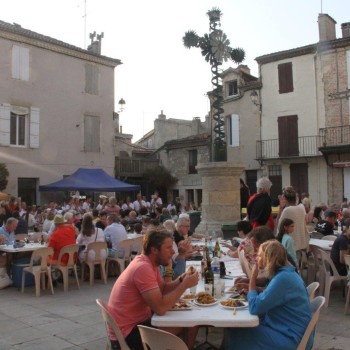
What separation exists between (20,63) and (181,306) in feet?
61.0

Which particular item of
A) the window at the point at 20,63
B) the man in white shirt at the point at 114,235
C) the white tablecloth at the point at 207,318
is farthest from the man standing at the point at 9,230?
the window at the point at 20,63

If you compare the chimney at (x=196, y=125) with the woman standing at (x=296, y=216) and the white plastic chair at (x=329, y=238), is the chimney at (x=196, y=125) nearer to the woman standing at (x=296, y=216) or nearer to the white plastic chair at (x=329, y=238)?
the white plastic chair at (x=329, y=238)

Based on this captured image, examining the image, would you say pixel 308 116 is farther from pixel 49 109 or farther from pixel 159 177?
pixel 49 109

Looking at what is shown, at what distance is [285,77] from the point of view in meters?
23.2

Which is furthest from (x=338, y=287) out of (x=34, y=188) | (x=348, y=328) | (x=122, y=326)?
(x=34, y=188)

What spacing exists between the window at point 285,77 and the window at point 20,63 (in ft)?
42.7

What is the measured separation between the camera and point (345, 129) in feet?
68.5

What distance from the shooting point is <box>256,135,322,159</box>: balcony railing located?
2195cm

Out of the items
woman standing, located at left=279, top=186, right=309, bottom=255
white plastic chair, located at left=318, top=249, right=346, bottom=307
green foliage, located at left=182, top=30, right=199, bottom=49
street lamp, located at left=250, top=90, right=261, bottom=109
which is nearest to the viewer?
white plastic chair, located at left=318, top=249, right=346, bottom=307

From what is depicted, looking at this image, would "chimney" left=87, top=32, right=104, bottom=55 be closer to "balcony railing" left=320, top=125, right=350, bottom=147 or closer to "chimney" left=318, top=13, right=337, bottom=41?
"chimney" left=318, top=13, right=337, bottom=41

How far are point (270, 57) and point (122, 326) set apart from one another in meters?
22.5

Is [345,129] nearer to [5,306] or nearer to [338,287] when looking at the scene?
[338,287]

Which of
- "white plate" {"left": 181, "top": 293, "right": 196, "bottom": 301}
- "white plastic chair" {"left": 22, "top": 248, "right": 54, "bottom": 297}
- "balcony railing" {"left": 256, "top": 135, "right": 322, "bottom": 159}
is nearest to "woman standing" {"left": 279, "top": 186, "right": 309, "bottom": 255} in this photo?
"white plate" {"left": 181, "top": 293, "right": 196, "bottom": 301}

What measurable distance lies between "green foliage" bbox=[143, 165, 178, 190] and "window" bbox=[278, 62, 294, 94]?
9.15 metres
